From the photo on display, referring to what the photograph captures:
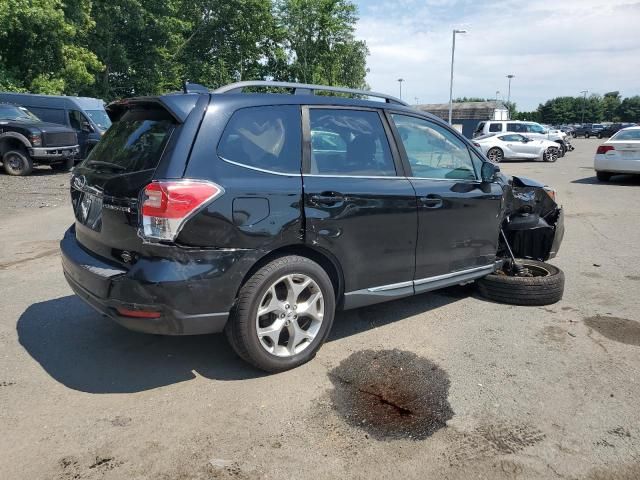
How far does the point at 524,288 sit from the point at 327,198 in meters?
2.35

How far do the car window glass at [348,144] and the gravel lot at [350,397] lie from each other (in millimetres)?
1353

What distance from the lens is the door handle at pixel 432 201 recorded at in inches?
163

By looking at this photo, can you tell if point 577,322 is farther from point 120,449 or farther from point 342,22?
point 342,22

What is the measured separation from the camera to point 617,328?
445cm

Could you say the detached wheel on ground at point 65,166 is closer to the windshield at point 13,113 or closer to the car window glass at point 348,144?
the windshield at point 13,113

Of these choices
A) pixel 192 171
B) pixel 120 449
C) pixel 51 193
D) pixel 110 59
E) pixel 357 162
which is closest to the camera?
pixel 120 449

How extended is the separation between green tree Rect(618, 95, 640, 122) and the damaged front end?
114708mm

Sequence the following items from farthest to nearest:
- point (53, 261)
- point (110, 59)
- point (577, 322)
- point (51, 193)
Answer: point (110, 59), point (51, 193), point (53, 261), point (577, 322)

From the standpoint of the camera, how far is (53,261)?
640 cm

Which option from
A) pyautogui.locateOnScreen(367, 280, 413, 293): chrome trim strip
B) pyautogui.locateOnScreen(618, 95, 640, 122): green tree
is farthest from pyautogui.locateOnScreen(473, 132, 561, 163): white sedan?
pyautogui.locateOnScreen(618, 95, 640, 122): green tree

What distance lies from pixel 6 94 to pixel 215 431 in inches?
747

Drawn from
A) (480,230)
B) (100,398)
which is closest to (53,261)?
(100,398)

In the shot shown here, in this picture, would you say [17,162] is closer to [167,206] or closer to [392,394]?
[167,206]

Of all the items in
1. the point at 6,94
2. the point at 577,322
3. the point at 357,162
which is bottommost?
the point at 577,322
